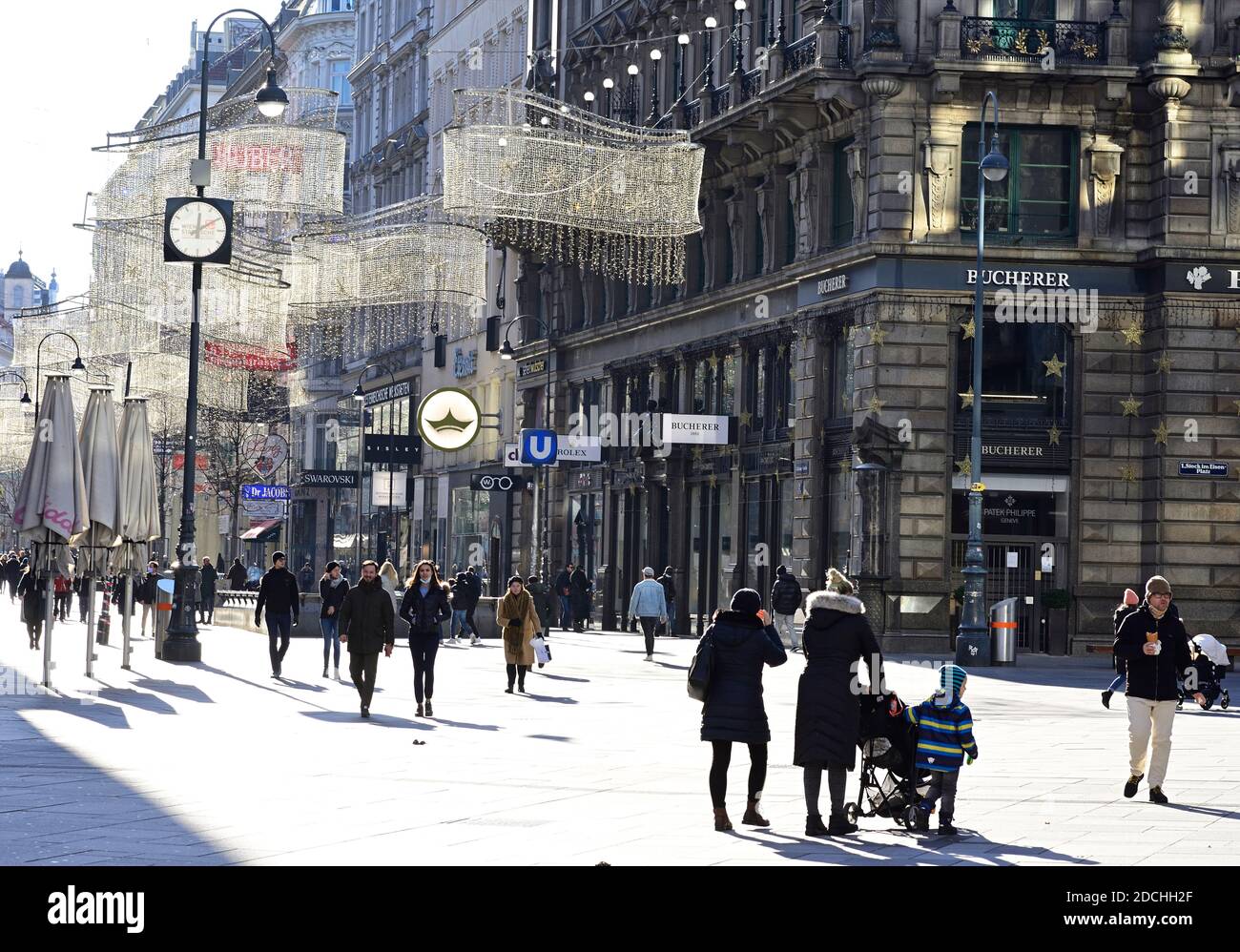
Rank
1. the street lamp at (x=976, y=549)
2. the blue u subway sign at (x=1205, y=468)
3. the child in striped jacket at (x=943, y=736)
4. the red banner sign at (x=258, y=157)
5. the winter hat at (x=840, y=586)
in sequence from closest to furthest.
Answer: the child in striped jacket at (x=943, y=736) < the winter hat at (x=840, y=586) < the red banner sign at (x=258, y=157) < the street lamp at (x=976, y=549) < the blue u subway sign at (x=1205, y=468)

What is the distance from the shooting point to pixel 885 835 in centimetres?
1527

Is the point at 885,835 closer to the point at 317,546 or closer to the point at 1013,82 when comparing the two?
the point at 1013,82

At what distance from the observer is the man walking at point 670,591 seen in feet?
165

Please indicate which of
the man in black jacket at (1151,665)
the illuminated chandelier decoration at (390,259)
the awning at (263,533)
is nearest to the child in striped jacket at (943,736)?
the man in black jacket at (1151,665)

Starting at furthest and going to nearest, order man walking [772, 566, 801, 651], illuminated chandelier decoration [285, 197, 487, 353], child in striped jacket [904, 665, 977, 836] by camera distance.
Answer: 1. man walking [772, 566, 801, 651]
2. illuminated chandelier decoration [285, 197, 487, 353]
3. child in striped jacket [904, 665, 977, 836]

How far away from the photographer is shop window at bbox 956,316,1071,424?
4172cm

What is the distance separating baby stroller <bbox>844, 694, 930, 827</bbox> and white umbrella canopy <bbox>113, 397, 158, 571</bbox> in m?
17.1

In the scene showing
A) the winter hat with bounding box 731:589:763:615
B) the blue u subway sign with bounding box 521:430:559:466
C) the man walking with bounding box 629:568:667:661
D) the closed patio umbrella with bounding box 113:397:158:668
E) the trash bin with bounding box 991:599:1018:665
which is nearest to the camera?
the winter hat with bounding box 731:589:763:615

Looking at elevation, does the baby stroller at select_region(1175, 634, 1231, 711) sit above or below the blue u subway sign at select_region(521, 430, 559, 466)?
below

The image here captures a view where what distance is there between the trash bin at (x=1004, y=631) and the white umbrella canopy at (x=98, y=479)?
16132 millimetres

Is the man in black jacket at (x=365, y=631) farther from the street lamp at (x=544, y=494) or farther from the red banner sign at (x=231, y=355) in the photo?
the street lamp at (x=544, y=494)

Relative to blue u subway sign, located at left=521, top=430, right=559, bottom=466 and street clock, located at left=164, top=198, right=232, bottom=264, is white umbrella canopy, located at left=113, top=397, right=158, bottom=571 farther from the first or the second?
blue u subway sign, located at left=521, top=430, right=559, bottom=466

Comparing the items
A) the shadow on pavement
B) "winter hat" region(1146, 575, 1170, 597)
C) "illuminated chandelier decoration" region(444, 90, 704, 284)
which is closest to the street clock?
"illuminated chandelier decoration" region(444, 90, 704, 284)

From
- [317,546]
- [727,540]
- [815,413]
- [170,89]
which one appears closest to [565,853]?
[815,413]
